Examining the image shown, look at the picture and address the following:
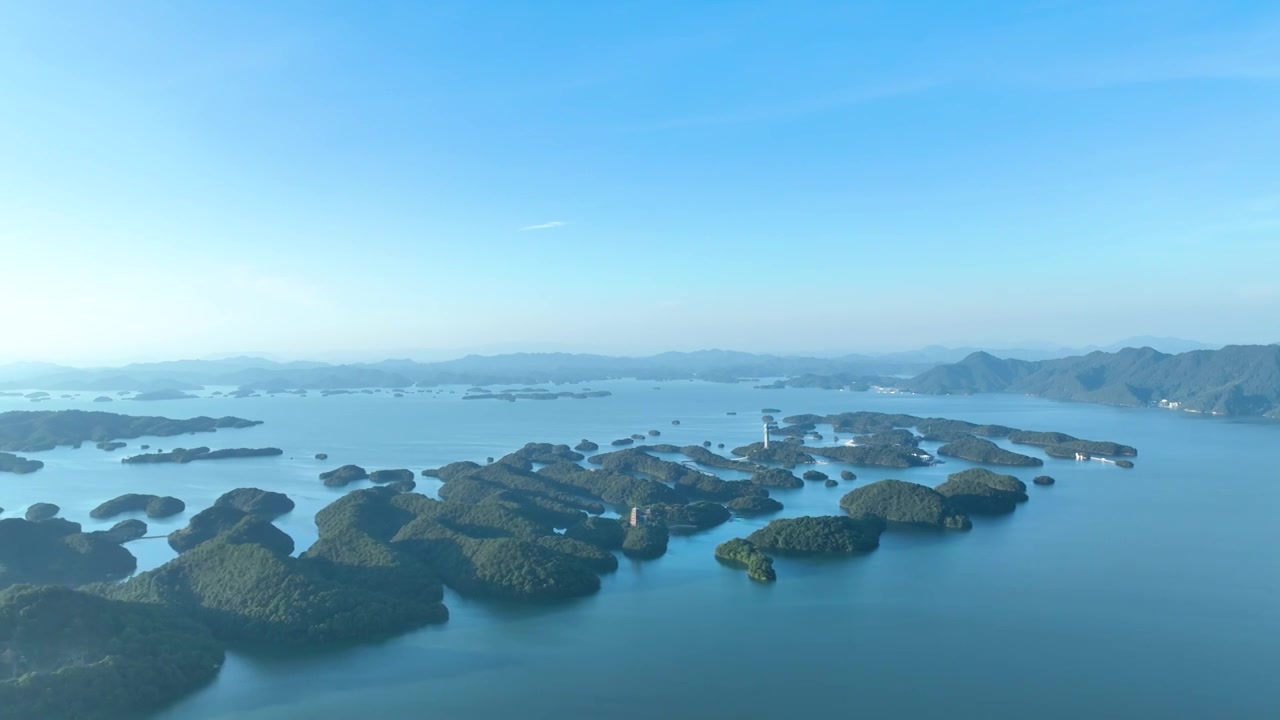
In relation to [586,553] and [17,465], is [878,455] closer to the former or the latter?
[586,553]

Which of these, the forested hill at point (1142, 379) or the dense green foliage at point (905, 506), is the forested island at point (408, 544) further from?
→ the forested hill at point (1142, 379)

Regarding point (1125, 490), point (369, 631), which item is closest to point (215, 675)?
point (369, 631)

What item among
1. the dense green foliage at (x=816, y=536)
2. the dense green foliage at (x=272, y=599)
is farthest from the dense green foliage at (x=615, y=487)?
the dense green foliage at (x=272, y=599)

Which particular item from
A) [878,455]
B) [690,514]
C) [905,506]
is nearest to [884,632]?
[690,514]

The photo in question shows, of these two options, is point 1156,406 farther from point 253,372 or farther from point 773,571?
point 253,372

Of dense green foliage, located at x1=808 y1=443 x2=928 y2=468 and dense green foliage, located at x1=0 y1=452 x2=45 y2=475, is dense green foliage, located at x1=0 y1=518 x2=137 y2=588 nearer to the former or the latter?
dense green foliage, located at x1=0 y1=452 x2=45 y2=475

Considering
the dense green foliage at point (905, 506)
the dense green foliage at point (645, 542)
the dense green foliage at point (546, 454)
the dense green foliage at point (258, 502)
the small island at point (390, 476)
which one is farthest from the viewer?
the dense green foliage at point (546, 454)

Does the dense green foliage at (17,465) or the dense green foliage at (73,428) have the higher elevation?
the dense green foliage at (73,428)
